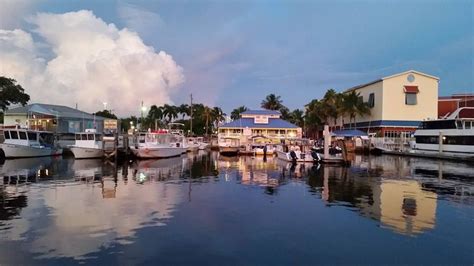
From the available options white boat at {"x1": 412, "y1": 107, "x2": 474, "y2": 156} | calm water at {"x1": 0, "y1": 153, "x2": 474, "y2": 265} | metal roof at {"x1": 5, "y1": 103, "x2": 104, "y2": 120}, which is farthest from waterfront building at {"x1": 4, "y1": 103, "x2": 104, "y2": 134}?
white boat at {"x1": 412, "y1": 107, "x2": 474, "y2": 156}

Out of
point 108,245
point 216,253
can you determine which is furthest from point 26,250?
point 216,253

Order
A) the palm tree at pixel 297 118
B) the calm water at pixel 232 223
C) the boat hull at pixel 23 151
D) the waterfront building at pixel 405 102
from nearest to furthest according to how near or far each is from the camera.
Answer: the calm water at pixel 232 223
the boat hull at pixel 23 151
the waterfront building at pixel 405 102
the palm tree at pixel 297 118

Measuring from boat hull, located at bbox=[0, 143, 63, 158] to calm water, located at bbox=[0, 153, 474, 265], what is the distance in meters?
26.0

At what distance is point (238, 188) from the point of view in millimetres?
23984

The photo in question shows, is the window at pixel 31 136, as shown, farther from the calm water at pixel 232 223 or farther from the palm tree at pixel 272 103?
the palm tree at pixel 272 103

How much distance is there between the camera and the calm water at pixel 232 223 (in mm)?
10859

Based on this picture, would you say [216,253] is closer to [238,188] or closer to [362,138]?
[238,188]

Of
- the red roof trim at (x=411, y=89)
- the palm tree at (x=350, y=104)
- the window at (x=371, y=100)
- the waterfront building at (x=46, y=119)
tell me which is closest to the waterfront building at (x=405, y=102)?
the red roof trim at (x=411, y=89)

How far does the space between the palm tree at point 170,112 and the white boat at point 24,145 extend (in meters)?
67.5

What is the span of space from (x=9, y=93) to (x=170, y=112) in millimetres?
53918

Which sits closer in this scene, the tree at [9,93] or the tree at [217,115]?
the tree at [9,93]

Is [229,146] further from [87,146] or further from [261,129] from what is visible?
[87,146]

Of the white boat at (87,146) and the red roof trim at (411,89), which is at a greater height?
the red roof trim at (411,89)

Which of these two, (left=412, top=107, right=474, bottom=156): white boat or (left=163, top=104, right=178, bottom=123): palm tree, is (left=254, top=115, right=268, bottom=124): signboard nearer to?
(left=412, top=107, right=474, bottom=156): white boat
